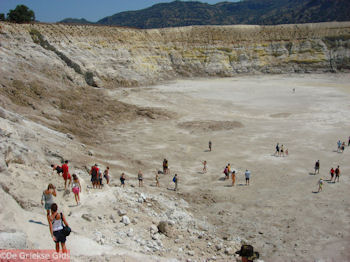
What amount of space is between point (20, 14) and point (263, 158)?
42400 millimetres

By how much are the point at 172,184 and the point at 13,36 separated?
3086 centimetres

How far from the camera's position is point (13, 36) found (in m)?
36.6

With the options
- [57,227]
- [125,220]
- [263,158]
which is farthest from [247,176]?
[57,227]

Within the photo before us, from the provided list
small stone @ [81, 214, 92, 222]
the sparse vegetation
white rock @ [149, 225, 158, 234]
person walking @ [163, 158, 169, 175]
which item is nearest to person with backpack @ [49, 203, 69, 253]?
small stone @ [81, 214, 92, 222]

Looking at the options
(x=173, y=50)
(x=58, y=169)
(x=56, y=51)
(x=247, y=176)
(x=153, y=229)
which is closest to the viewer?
(x=153, y=229)

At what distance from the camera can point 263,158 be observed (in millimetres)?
20031

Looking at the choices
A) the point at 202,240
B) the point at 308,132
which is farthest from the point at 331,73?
the point at 202,240

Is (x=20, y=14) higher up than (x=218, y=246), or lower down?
higher up

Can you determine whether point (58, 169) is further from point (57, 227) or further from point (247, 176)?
point (247, 176)

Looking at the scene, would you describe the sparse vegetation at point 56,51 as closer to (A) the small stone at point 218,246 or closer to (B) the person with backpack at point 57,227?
(A) the small stone at point 218,246

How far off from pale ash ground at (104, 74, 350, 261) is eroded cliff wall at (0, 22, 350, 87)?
7.03 meters

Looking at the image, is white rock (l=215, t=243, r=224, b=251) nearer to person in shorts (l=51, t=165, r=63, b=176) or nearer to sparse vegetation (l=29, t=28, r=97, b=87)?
person in shorts (l=51, t=165, r=63, b=176)

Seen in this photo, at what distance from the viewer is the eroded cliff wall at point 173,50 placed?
39656mm

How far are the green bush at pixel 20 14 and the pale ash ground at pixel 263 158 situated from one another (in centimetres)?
1925
